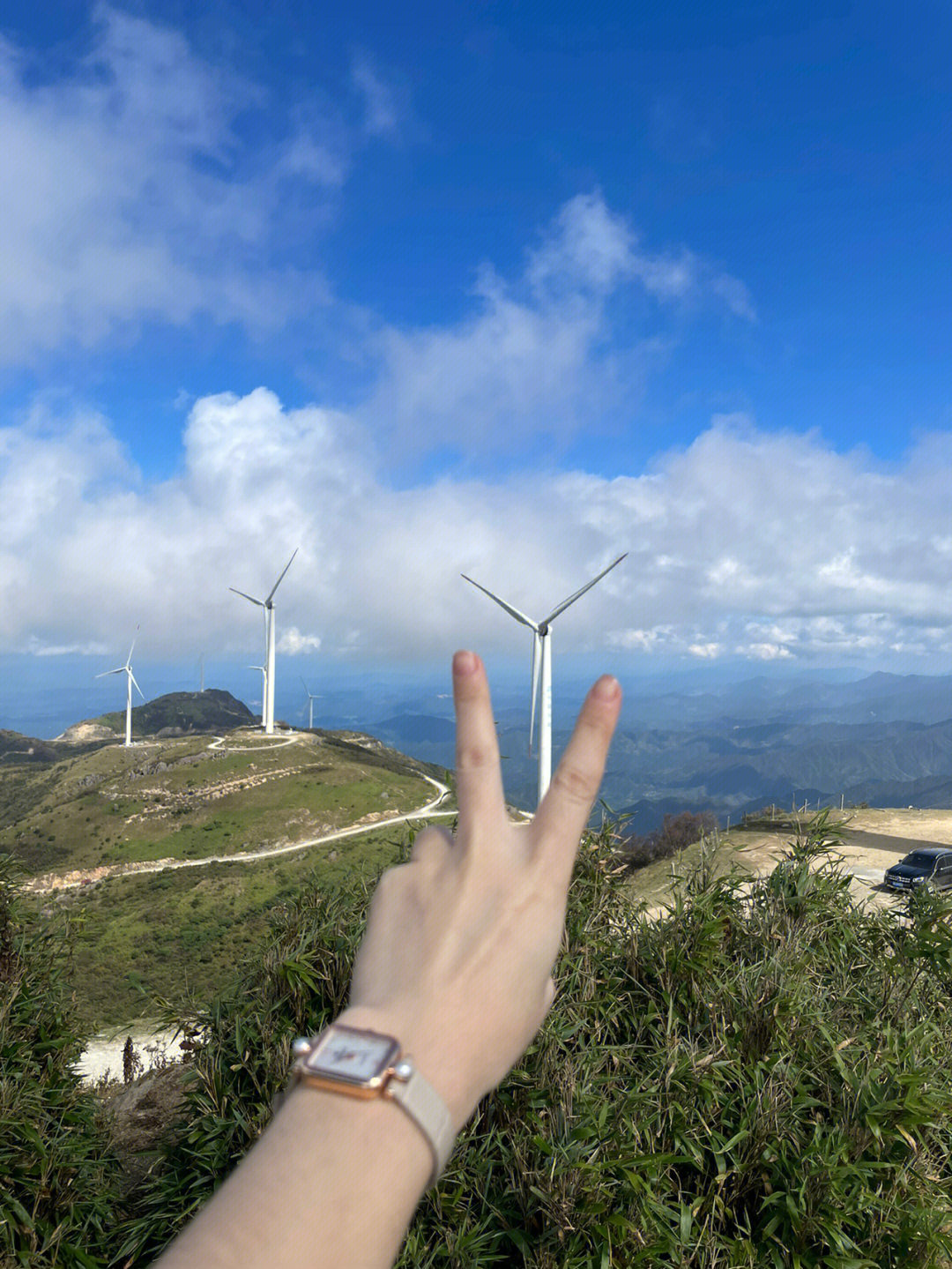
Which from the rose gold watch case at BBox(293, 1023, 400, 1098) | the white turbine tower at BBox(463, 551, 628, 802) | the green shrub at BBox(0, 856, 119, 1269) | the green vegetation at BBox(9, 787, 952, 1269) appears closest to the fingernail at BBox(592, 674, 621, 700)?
the rose gold watch case at BBox(293, 1023, 400, 1098)

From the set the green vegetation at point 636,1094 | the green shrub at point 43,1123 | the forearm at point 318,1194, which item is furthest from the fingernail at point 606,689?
the green shrub at point 43,1123

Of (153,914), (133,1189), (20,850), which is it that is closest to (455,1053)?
(133,1189)

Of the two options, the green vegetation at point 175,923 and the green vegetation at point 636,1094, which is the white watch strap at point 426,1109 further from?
the green vegetation at point 175,923

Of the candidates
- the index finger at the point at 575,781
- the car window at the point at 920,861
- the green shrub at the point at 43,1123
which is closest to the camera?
the index finger at the point at 575,781

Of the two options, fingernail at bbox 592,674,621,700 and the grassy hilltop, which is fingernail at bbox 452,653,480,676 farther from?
the grassy hilltop

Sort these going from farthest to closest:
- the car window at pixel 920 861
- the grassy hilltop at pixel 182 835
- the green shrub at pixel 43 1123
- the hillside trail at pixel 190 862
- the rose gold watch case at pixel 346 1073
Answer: the hillside trail at pixel 190 862
the grassy hilltop at pixel 182 835
the car window at pixel 920 861
the green shrub at pixel 43 1123
the rose gold watch case at pixel 346 1073

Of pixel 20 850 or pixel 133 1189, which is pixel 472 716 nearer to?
pixel 133 1189

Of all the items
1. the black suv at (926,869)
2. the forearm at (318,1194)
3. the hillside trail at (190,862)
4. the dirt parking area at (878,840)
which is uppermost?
the forearm at (318,1194)
